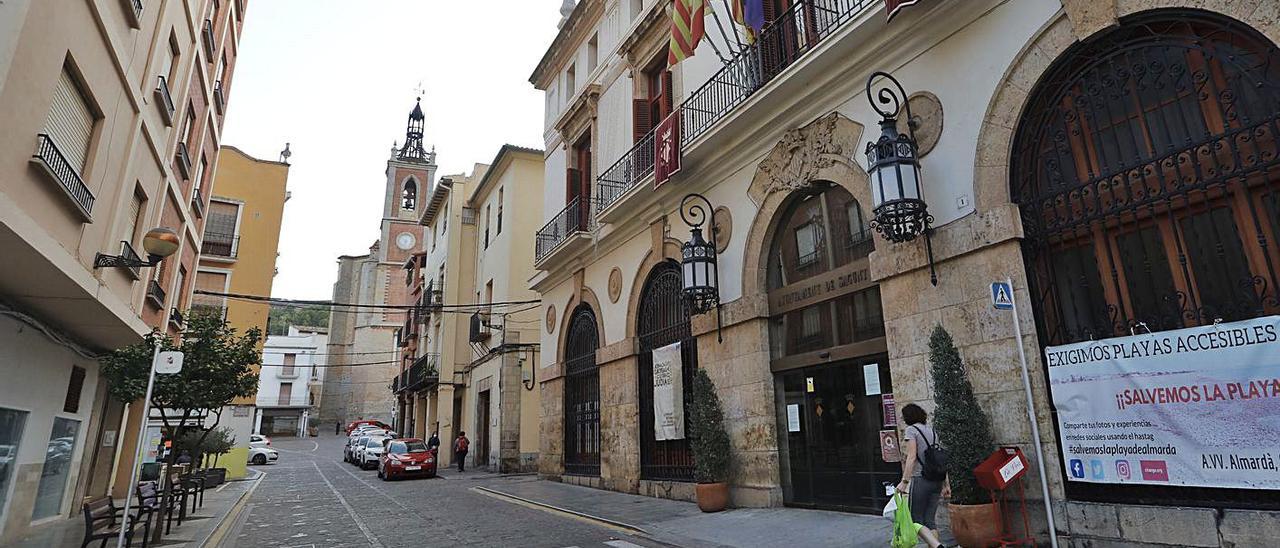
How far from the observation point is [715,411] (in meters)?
10.4

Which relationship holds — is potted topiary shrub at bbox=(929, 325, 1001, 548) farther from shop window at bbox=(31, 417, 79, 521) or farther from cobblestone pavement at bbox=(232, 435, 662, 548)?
shop window at bbox=(31, 417, 79, 521)

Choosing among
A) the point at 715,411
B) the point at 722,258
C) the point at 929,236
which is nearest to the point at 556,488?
the point at 715,411

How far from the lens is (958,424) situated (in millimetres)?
6309

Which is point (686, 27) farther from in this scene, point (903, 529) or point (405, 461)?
point (405, 461)

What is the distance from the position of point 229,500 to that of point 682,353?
37.7ft

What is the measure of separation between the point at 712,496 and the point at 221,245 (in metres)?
25.1

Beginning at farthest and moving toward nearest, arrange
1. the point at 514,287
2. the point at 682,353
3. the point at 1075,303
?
the point at 514,287
the point at 682,353
the point at 1075,303

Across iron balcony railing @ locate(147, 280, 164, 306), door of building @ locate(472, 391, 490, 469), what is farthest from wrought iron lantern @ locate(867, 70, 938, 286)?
door of building @ locate(472, 391, 490, 469)

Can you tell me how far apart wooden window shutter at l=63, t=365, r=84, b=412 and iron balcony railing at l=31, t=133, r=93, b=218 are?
4.74 metres

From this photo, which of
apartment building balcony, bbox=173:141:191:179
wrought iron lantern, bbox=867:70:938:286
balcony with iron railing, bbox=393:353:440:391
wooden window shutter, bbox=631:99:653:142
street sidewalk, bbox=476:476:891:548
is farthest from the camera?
balcony with iron railing, bbox=393:353:440:391

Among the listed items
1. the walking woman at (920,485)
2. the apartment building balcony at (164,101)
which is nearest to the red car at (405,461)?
the apartment building balcony at (164,101)

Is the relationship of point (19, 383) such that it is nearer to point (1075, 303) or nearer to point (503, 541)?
point (503, 541)

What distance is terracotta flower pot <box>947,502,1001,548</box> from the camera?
591 cm

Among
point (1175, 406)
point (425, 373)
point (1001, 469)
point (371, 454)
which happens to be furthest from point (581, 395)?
point (425, 373)
